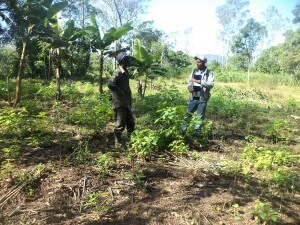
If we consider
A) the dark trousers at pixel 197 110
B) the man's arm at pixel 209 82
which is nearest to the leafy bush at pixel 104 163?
the dark trousers at pixel 197 110

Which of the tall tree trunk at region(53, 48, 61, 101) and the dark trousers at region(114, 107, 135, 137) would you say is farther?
the tall tree trunk at region(53, 48, 61, 101)

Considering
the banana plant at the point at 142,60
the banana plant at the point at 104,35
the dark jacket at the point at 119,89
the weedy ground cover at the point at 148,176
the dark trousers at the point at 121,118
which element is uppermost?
the banana plant at the point at 104,35

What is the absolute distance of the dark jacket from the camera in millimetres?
4973

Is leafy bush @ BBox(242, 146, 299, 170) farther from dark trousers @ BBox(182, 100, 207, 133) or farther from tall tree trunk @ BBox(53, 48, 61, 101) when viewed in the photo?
tall tree trunk @ BBox(53, 48, 61, 101)

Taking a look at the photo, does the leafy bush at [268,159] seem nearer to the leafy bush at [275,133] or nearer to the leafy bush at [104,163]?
the leafy bush at [275,133]

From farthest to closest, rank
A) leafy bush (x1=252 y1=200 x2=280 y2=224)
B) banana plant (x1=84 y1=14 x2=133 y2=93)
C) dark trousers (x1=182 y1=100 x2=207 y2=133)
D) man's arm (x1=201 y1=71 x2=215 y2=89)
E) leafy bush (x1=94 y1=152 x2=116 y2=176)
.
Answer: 1. banana plant (x1=84 y1=14 x2=133 y2=93)
2. man's arm (x1=201 y1=71 x2=215 y2=89)
3. dark trousers (x1=182 y1=100 x2=207 y2=133)
4. leafy bush (x1=94 y1=152 x2=116 y2=176)
5. leafy bush (x1=252 y1=200 x2=280 y2=224)

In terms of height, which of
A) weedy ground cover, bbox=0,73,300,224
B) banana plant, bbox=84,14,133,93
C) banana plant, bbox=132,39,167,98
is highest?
banana plant, bbox=84,14,133,93

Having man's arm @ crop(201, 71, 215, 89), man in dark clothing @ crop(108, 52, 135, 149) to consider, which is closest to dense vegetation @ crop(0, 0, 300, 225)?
man in dark clothing @ crop(108, 52, 135, 149)

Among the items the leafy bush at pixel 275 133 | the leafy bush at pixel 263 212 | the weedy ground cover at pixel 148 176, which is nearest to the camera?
the leafy bush at pixel 263 212

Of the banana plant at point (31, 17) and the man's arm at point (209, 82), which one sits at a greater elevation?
the banana plant at point (31, 17)

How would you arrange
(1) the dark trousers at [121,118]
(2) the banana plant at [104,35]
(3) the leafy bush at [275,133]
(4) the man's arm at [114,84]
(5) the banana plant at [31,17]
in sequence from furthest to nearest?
(2) the banana plant at [104,35] → (5) the banana plant at [31,17] → (3) the leafy bush at [275,133] → (1) the dark trousers at [121,118] → (4) the man's arm at [114,84]

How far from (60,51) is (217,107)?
5.82m

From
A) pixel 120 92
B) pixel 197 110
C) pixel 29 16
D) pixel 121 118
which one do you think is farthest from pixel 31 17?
pixel 197 110

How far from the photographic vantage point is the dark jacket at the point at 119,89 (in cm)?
497
